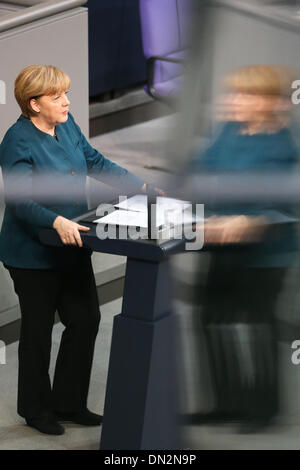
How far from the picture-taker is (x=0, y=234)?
2238 millimetres

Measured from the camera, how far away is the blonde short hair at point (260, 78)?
3.43ft

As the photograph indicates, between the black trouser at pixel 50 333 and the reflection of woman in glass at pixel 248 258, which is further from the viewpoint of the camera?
the black trouser at pixel 50 333

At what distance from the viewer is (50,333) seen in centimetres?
229

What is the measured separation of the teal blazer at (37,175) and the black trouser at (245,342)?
44 cm

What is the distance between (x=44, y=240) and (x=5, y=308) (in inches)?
38.7

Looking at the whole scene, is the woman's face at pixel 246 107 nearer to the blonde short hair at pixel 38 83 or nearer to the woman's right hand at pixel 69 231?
the woman's right hand at pixel 69 231

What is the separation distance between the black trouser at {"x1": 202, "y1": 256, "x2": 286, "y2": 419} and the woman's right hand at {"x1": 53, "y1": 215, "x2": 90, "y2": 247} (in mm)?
366

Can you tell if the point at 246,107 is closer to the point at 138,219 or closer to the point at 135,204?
the point at 138,219

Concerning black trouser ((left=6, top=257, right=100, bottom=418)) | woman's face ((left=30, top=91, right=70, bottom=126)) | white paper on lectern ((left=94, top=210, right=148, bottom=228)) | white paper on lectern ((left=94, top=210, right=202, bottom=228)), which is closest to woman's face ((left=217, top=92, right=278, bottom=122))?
white paper on lectern ((left=94, top=210, right=202, bottom=228))

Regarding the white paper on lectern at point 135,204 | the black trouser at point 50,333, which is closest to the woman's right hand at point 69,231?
the white paper on lectern at point 135,204

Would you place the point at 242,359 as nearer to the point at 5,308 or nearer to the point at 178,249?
the point at 178,249

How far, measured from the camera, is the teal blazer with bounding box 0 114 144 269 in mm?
2035

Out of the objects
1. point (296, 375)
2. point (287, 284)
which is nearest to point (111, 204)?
point (287, 284)

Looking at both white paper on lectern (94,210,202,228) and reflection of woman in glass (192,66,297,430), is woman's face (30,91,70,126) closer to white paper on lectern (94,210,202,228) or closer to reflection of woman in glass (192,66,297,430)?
white paper on lectern (94,210,202,228)
